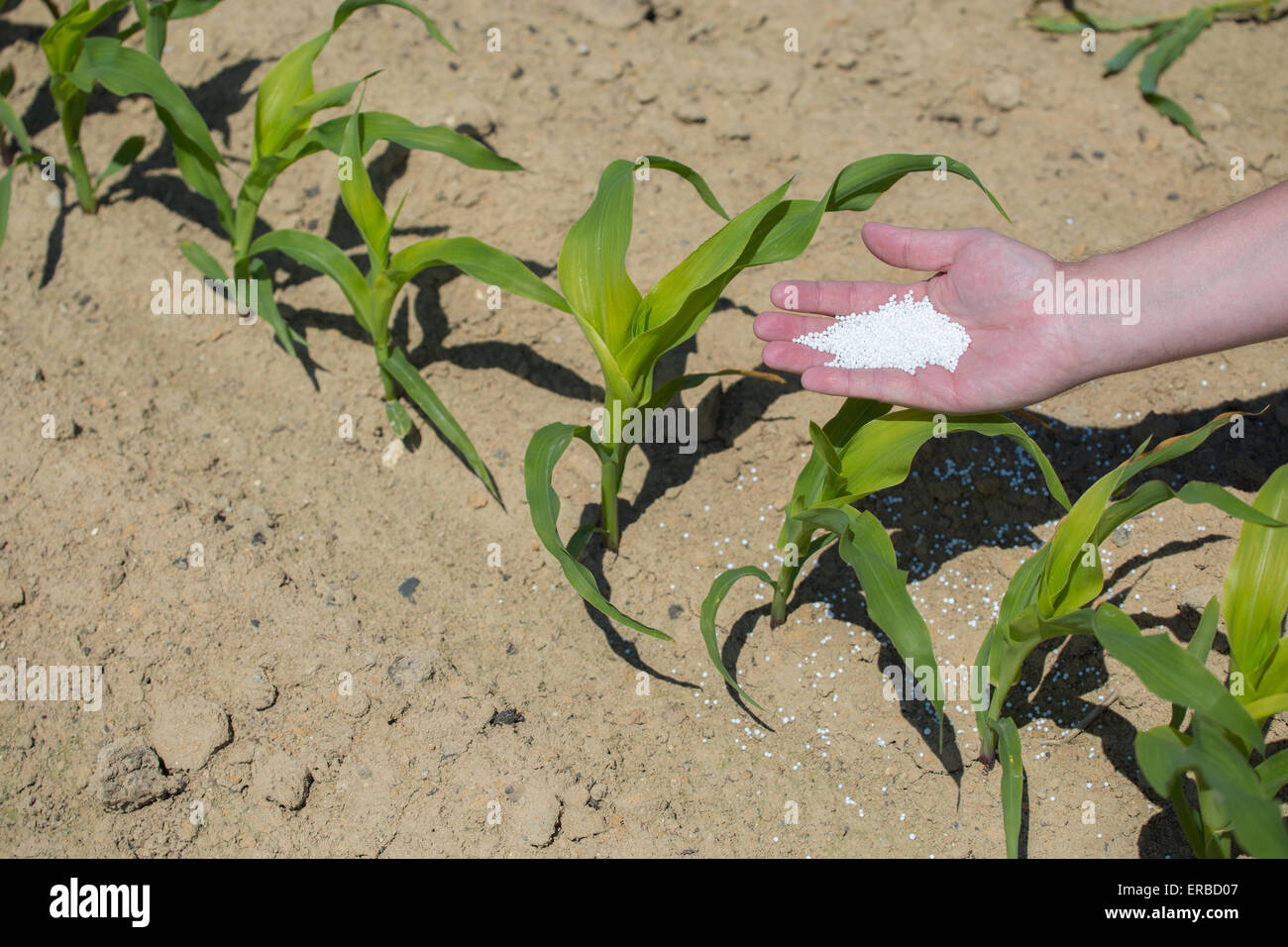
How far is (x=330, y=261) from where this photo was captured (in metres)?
2.28

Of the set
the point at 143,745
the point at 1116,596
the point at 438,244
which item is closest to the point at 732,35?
the point at 438,244

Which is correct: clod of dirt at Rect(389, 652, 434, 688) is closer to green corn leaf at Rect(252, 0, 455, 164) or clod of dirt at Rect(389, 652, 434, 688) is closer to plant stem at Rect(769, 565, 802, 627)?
plant stem at Rect(769, 565, 802, 627)

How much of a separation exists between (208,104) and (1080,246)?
2688mm

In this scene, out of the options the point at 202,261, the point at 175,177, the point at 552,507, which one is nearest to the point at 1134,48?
the point at 552,507

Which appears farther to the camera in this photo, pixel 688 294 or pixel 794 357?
pixel 794 357

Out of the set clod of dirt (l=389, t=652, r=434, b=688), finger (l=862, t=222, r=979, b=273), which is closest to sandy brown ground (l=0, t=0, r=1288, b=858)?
clod of dirt (l=389, t=652, r=434, b=688)

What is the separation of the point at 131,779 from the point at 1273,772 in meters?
2.09

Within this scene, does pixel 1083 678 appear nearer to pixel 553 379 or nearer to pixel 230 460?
pixel 553 379

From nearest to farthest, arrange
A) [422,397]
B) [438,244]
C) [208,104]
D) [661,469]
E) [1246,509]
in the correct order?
[1246,509], [438,244], [422,397], [661,469], [208,104]

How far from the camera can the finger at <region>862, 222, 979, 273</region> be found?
6.95ft

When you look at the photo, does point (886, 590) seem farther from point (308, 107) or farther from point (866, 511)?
point (308, 107)

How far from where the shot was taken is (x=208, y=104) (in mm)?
3070

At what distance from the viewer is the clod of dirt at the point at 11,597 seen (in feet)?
7.11

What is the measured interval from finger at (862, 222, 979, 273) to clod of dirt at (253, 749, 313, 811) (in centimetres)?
167
